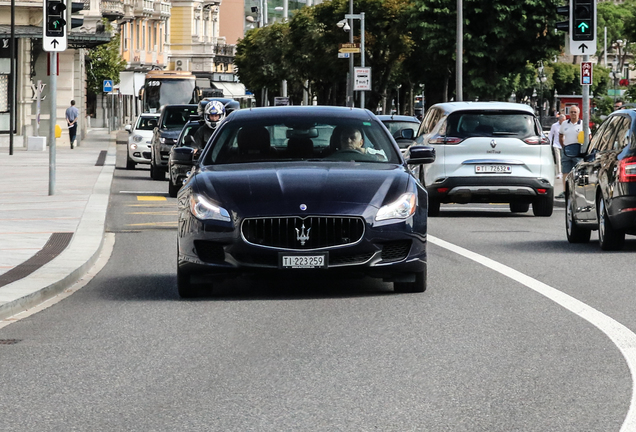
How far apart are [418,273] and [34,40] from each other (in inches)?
1713

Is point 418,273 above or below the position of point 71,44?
below

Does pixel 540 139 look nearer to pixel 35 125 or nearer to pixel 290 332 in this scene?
pixel 290 332

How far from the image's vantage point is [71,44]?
54.0 m

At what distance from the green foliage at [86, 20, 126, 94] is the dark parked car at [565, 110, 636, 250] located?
6825cm

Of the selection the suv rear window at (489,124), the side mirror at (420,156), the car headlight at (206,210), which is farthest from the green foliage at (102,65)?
the car headlight at (206,210)

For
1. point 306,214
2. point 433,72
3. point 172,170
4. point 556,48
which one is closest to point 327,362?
point 306,214

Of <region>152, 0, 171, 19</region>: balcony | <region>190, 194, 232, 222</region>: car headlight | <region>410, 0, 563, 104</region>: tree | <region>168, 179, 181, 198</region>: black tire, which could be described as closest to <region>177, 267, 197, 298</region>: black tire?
<region>190, 194, 232, 222</region>: car headlight

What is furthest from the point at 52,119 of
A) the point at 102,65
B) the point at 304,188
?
the point at 102,65

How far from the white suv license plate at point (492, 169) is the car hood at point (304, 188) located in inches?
398

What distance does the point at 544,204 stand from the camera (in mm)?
22484

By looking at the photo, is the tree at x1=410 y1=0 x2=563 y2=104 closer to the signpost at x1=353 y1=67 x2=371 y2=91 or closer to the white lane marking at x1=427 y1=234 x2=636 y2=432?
the signpost at x1=353 y1=67 x2=371 y2=91

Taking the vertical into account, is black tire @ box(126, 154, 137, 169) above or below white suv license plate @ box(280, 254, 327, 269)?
above

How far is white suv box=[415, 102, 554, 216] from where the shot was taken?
2172 centimetres

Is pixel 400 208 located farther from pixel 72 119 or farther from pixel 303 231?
pixel 72 119
